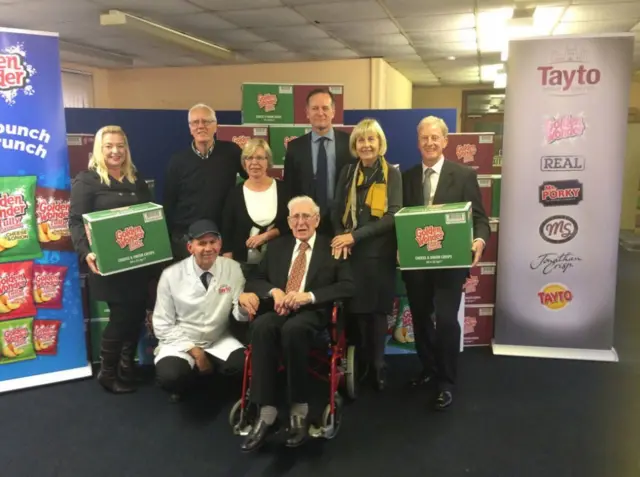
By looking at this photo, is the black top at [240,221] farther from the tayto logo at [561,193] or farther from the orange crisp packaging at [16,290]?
the tayto logo at [561,193]

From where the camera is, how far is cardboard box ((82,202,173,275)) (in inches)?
110

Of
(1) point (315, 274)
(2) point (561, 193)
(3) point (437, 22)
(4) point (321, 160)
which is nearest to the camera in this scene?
(1) point (315, 274)

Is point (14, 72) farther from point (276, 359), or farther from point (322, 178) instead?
point (276, 359)

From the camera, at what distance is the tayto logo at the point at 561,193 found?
3416mm

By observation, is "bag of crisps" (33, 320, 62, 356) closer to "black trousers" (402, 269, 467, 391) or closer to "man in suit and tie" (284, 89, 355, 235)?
"man in suit and tie" (284, 89, 355, 235)

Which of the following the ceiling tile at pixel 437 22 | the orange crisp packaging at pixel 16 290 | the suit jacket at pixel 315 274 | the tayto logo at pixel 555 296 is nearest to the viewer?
the suit jacket at pixel 315 274

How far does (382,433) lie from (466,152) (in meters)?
1.94

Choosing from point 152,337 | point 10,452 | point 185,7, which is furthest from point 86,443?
point 185,7

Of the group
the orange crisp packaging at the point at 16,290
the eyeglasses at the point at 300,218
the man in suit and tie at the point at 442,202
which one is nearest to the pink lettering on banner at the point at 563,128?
the man in suit and tie at the point at 442,202

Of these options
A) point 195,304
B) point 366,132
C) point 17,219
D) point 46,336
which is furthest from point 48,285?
point 366,132

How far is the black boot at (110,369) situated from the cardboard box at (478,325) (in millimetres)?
2214

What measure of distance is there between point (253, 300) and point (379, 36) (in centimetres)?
429

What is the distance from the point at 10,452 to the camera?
8.48ft

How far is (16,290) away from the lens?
3.20m
